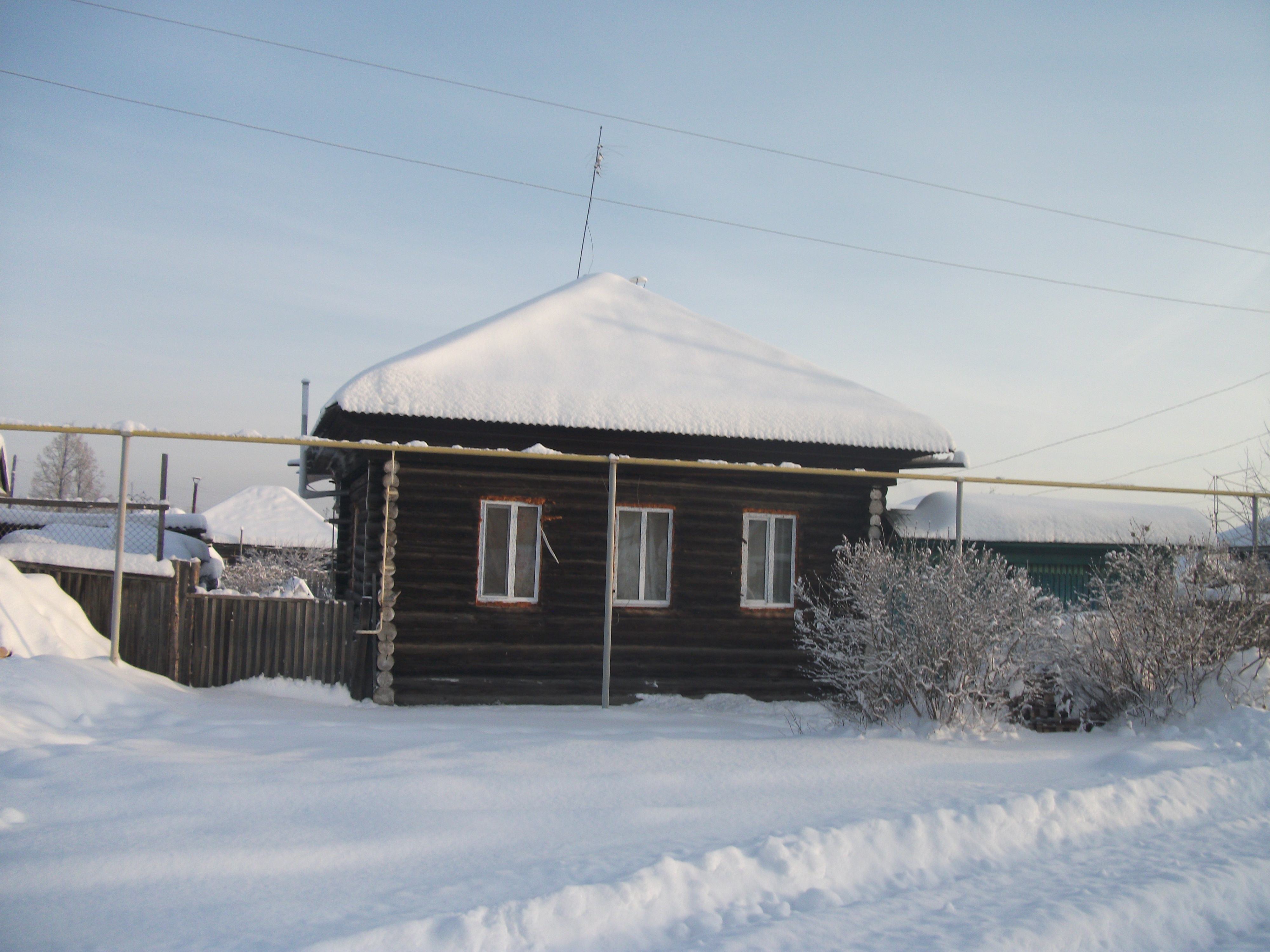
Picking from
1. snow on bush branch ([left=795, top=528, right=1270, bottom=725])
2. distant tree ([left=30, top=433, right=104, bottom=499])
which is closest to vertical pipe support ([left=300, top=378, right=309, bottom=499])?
snow on bush branch ([left=795, top=528, right=1270, bottom=725])

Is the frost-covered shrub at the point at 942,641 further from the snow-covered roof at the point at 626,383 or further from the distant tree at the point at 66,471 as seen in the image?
the distant tree at the point at 66,471

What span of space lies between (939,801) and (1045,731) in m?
3.44

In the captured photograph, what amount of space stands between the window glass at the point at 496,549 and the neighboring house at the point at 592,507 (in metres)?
0.02

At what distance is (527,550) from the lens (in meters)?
11.2

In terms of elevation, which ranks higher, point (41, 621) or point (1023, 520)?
point (1023, 520)

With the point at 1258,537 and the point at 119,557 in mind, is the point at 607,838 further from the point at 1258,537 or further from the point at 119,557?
the point at 1258,537

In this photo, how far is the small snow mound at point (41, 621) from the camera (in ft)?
27.9

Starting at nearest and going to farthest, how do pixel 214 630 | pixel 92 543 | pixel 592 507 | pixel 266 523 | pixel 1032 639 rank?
pixel 1032 639 < pixel 214 630 < pixel 592 507 < pixel 92 543 < pixel 266 523

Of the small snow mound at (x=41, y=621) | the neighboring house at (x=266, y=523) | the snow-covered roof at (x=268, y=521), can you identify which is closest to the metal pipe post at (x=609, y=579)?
the small snow mound at (x=41, y=621)

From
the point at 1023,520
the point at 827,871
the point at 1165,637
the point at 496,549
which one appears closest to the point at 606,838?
the point at 827,871

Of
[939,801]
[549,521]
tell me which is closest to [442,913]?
[939,801]

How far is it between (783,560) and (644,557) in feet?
6.72

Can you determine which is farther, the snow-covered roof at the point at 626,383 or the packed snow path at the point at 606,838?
the snow-covered roof at the point at 626,383

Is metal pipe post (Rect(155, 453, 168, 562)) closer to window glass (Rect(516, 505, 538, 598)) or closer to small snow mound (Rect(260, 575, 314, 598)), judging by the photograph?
window glass (Rect(516, 505, 538, 598))
